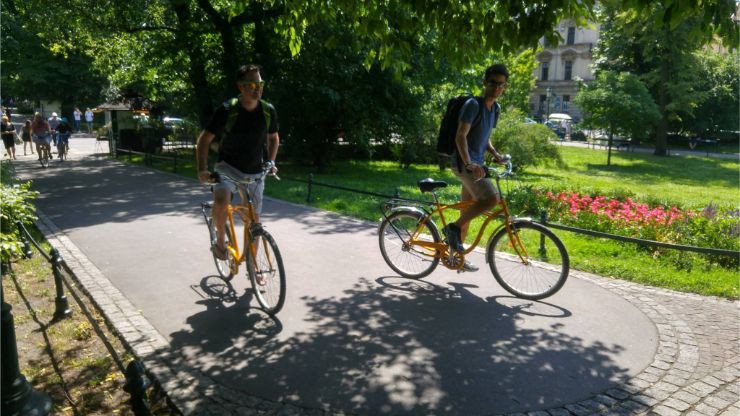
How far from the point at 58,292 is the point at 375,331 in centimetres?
278

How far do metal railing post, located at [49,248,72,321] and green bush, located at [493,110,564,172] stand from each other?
16.4 m

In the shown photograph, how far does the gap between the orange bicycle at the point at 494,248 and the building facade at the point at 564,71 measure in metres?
68.1

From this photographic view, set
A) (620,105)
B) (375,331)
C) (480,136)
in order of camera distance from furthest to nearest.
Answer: (620,105), (480,136), (375,331)

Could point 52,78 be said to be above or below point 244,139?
above

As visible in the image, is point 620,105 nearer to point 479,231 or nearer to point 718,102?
point 479,231

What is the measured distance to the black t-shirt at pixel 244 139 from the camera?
5332mm

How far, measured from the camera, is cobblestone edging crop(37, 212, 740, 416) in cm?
366

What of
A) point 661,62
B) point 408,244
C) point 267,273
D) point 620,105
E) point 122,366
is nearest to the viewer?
point 122,366

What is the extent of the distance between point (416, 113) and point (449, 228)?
12.7 m

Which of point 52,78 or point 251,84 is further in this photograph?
point 52,78

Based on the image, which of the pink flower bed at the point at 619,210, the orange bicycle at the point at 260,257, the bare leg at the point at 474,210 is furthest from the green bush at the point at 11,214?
the pink flower bed at the point at 619,210

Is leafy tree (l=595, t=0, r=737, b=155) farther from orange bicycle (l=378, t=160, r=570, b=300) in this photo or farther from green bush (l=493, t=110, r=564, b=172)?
orange bicycle (l=378, t=160, r=570, b=300)

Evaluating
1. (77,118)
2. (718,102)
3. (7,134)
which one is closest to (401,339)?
(7,134)

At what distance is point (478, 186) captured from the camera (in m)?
5.73
